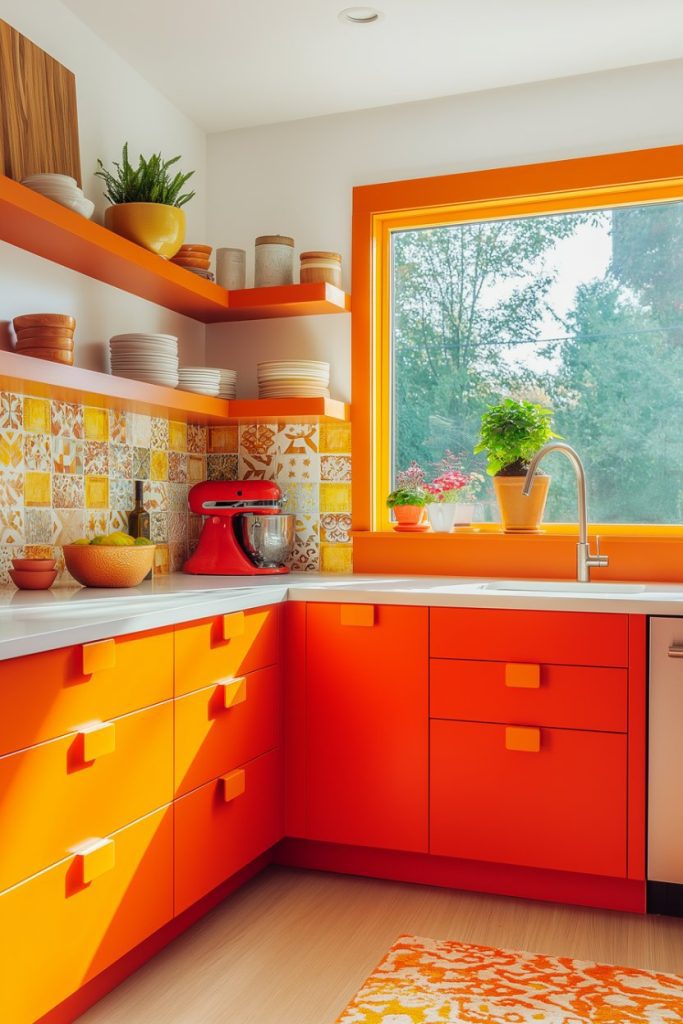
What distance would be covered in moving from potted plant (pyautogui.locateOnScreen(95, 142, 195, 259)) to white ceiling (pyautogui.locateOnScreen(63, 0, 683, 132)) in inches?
15.0

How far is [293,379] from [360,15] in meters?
1.10

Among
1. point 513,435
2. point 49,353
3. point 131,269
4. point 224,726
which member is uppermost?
point 131,269

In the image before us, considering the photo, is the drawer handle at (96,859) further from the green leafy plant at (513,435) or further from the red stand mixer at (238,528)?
the green leafy plant at (513,435)

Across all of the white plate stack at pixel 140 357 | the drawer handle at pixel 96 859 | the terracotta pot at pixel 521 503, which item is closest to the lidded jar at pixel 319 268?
the white plate stack at pixel 140 357

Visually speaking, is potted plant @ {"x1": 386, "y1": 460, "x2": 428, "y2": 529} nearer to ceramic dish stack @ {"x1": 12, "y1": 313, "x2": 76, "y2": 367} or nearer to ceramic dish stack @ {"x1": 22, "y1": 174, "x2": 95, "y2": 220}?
ceramic dish stack @ {"x1": 12, "y1": 313, "x2": 76, "y2": 367}

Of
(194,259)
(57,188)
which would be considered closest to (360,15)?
(194,259)

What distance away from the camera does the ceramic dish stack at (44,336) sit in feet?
7.70

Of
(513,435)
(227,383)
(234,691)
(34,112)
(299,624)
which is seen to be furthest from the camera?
(227,383)

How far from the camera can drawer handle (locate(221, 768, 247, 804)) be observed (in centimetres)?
234

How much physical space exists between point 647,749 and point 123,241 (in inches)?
75.3

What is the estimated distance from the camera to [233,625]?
238 centimetres

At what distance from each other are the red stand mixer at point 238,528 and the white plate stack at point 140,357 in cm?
46

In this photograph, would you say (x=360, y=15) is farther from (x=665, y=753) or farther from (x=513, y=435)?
(x=665, y=753)

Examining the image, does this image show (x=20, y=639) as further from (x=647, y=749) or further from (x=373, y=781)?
(x=647, y=749)
